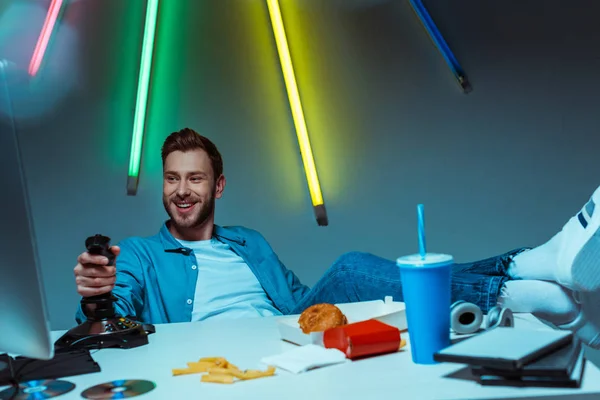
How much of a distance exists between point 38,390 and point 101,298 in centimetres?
39

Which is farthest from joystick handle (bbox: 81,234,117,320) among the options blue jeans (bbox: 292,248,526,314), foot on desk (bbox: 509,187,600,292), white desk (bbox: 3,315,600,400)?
foot on desk (bbox: 509,187,600,292)

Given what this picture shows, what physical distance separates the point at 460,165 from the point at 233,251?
50.8 inches

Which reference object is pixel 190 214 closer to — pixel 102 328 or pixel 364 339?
pixel 102 328

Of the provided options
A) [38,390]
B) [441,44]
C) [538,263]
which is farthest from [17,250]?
[441,44]

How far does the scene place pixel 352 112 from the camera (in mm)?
3256

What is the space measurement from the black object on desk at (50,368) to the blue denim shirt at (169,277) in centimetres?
96

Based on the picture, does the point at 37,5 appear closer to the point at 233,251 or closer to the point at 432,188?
the point at 233,251

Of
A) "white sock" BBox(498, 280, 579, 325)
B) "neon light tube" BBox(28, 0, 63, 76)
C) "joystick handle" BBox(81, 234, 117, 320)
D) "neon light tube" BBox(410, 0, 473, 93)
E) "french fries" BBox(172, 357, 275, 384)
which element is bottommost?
"white sock" BBox(498, 280, 579, 325)

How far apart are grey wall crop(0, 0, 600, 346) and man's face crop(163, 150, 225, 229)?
285 mm

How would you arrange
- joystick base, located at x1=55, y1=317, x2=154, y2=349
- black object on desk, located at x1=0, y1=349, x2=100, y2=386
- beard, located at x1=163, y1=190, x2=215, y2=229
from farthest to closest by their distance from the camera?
1. beard, located at x1=163, y1=190, x2=215, y2=229
2. joystick base, located at x1=55, y1=317, x2=154, y2=349
3. black object on desk, located at x1=0, y1=349, x2=100, y2=386

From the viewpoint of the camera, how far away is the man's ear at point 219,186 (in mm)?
3031

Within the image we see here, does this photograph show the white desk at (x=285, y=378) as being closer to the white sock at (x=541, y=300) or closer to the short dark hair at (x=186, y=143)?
the white sock at (x=541, y=300)

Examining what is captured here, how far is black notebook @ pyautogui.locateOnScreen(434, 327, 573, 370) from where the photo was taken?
2.95 feet

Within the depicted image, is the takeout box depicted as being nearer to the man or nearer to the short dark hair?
the man
